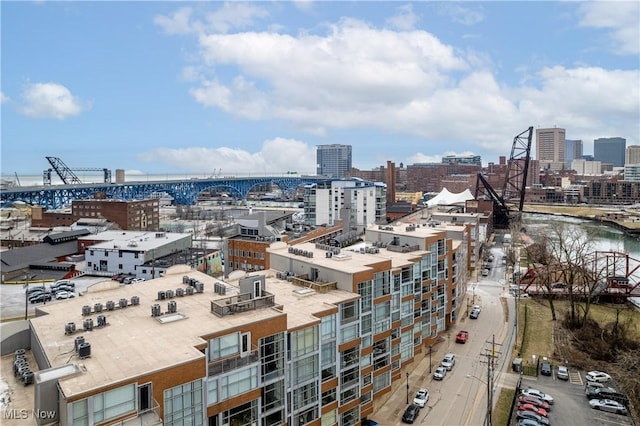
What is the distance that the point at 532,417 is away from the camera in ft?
46.0

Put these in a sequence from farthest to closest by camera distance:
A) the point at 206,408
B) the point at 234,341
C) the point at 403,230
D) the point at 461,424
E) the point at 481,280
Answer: the point at 481,280
the point at 403,230
the point at 461,424
the point at 234,341
the point at 206,408

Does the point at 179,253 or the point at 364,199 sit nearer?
the point at 179,253

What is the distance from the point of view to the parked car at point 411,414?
13856 millimetres

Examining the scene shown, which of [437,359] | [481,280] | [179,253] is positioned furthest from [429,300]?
[179,253]

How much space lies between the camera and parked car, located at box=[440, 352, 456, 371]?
1741 cm

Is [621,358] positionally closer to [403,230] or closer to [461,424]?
[461,424]

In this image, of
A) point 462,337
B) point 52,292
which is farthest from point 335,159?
point 462,337

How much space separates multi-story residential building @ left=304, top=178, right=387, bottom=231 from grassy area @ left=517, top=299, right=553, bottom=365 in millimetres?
22446

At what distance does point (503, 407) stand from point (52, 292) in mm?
21339

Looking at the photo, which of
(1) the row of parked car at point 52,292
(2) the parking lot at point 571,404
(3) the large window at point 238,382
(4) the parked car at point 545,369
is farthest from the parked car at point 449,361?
(1) the row of parked car at point 52,292

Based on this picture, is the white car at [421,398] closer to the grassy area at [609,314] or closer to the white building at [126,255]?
the grassy area at [609,314]

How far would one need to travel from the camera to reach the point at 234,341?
8781 millimetres

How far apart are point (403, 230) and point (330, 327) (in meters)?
A: 9.45

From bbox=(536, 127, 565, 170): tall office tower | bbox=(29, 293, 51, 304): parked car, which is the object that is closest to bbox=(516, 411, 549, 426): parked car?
bbox=(29, 293, 51, 304): parked car
